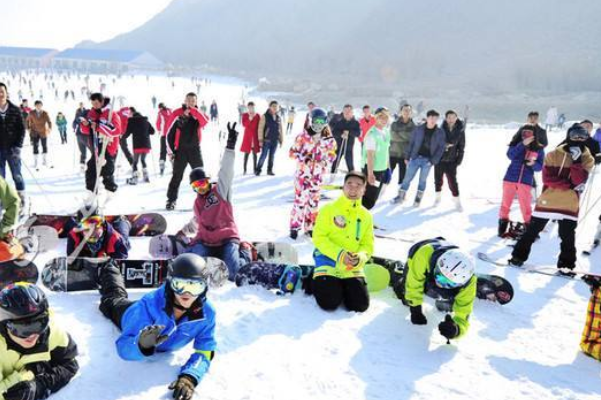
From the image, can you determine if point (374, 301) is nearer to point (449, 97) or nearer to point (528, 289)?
point (528, 289)

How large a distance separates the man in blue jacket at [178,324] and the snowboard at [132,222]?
2.94 metres

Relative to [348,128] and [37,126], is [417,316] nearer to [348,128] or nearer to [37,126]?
[348,128]

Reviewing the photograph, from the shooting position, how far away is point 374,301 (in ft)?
14.9

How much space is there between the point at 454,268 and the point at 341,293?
3.71 feet

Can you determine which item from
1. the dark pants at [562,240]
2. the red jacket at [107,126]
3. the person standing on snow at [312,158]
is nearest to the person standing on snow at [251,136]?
the red jacket at [107,126]

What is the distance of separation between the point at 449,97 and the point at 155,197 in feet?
218

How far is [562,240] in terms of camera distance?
559 centimetres

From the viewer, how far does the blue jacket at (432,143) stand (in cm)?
805

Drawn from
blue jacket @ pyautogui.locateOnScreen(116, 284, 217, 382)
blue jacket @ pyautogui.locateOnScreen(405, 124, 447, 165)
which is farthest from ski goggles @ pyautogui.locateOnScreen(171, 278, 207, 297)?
blue jacket @ pyautogui.locateOnScreen(405, 124, 447, 165)

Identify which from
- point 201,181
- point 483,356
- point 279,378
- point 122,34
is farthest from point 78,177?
point 122,34

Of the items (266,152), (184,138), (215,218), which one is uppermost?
(184,138)

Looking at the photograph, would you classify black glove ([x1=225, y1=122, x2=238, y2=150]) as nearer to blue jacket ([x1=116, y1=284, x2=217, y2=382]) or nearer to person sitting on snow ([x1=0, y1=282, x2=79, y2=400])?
blue jacket ([x1=116, y1=284, x2=217, y2=382])

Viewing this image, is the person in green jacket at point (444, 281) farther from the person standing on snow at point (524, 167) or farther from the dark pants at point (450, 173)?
the dark pants at point (450, 173)

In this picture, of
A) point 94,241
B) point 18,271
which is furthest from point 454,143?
point 18,271
